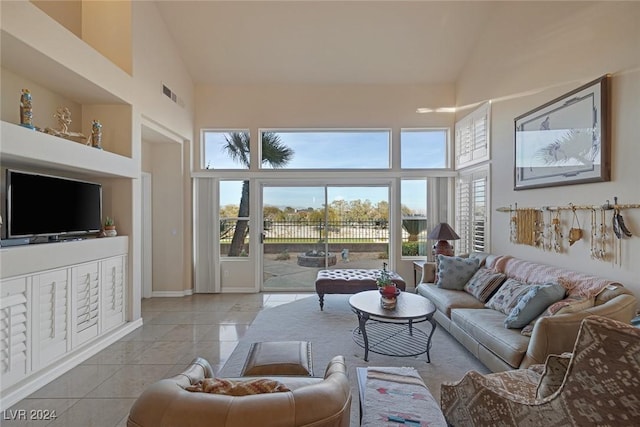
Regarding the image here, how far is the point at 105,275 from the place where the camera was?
367 centimetres

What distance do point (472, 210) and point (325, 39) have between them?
375 cm

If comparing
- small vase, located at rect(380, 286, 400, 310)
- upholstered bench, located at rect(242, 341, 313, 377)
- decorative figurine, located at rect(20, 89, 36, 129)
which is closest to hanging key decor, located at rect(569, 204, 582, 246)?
small vase, located at rect(380, 286, 400, 310)

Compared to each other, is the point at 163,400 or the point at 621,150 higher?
the point at 621,150

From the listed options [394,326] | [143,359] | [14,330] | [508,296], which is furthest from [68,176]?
[508,296]

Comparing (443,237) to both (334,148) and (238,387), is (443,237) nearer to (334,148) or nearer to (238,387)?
(334,148)

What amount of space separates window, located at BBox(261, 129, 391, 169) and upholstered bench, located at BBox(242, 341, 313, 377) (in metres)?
4.17

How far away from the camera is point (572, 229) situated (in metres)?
3.15

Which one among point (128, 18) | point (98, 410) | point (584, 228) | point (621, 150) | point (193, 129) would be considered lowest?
point (98, 410)

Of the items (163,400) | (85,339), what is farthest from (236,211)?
(163,400)

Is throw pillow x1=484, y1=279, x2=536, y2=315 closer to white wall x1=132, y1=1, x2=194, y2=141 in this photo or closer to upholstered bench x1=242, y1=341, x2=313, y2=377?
upholstered bench x1=242, y1=341, x2=313, y2=377

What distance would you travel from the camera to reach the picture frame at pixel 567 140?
284cm

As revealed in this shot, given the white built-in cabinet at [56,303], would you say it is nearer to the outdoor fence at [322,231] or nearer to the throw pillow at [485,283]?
the outdoor fence at [322,231]

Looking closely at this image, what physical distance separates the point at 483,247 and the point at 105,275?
5.22 m

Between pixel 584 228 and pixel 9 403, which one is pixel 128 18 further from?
pixel 584 228
